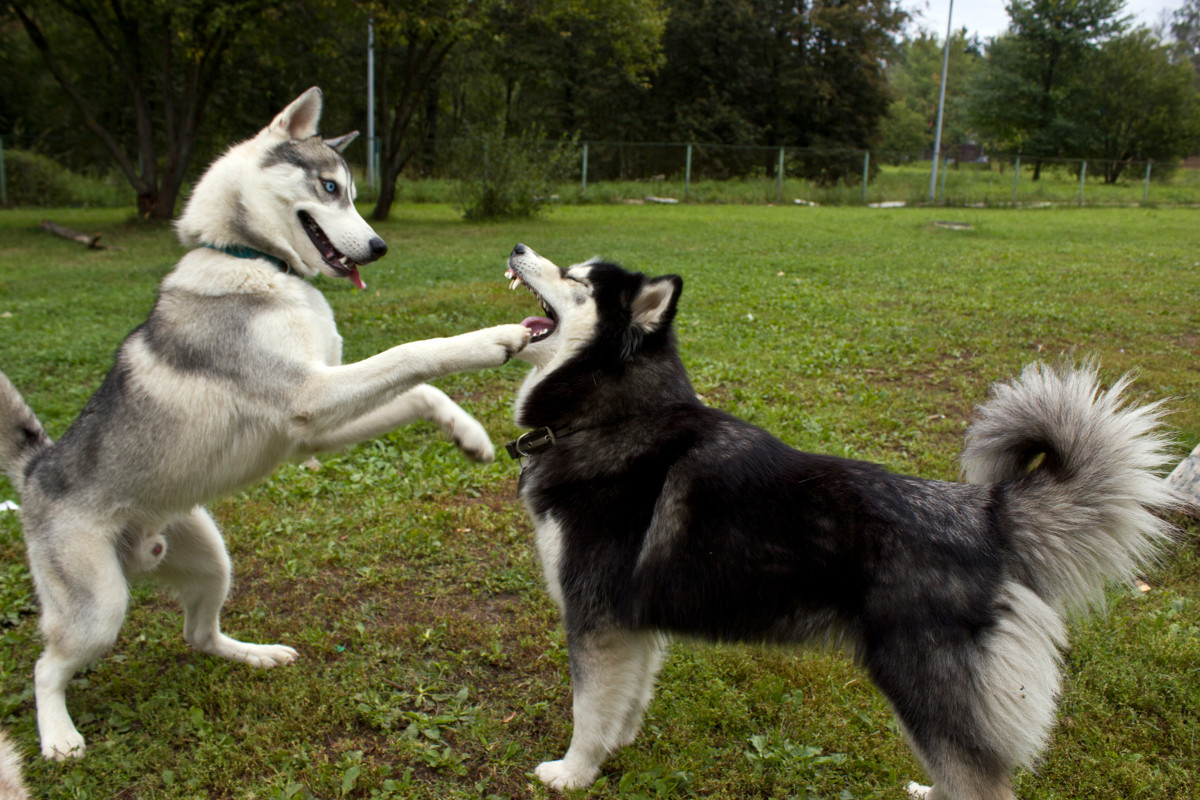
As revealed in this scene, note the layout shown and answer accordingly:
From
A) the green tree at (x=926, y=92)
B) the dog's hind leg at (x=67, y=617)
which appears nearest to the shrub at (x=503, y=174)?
the dog's hind leg at (x=67, y=617)

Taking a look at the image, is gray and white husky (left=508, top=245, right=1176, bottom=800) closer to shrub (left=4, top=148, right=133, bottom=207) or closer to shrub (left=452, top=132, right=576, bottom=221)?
shrub (left=452, top=132, right=576, bottom=221)

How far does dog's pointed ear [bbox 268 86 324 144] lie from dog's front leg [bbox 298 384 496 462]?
1.45 meters

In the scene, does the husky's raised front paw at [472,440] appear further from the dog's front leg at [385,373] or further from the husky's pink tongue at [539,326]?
the husky's pink tongue at [539,326]

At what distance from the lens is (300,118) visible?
3.77 meters

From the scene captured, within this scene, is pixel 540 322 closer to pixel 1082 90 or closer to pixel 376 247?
pixel 376 247

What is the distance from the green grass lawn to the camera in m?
2.89

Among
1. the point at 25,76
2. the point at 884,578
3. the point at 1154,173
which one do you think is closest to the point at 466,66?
the point at 25,76

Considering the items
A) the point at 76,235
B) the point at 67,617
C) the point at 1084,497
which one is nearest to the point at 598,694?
the point at 1084,497

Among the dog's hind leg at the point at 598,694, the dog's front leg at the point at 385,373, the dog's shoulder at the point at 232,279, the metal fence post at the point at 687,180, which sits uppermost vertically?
the metal fence post at the point at 687,180

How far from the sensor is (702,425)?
9.14ft

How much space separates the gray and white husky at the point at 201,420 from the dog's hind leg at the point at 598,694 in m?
1.05

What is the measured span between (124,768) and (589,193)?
27855 mm

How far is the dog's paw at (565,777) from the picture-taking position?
2855mm

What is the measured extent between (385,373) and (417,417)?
0.47 metres
